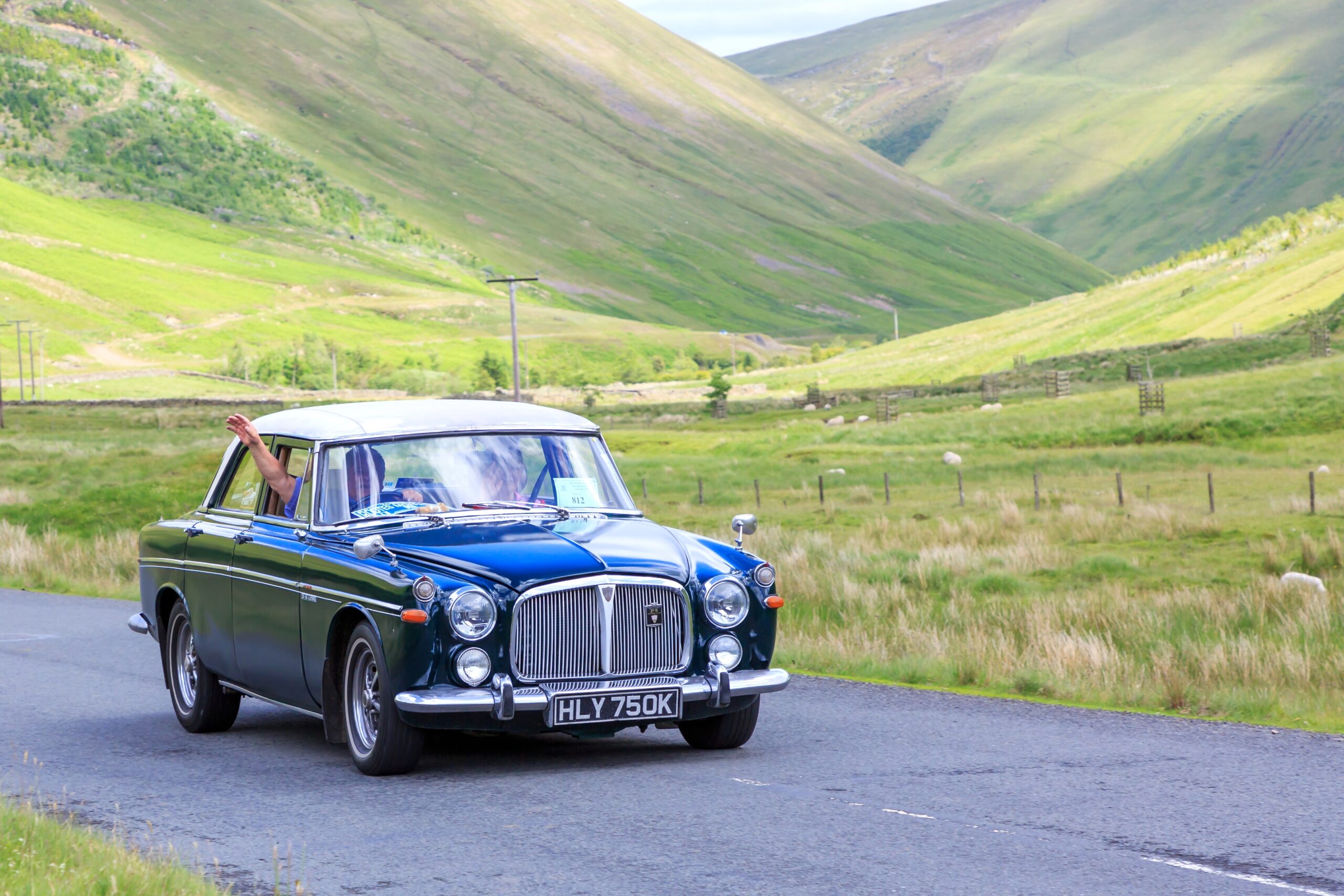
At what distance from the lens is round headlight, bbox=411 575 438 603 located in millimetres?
7930

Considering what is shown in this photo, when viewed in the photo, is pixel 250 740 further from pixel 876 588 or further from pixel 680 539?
pixel 876 588

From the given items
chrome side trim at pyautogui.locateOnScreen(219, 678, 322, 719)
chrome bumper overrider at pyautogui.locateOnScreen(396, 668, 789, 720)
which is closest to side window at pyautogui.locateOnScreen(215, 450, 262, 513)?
chrome side trim at pyautogui.locateOnScreen(219, 678, 322, 719)

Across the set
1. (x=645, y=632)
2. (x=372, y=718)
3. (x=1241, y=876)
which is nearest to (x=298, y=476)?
(x=372, y=718)

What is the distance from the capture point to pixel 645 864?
6441 millimetres

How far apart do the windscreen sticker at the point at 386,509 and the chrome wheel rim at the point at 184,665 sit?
1.81 meters

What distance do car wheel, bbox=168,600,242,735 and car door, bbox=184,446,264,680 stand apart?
14cm

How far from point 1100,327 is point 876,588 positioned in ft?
273

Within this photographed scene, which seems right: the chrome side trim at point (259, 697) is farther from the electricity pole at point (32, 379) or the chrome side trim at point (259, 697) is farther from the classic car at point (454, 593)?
the electricity pole at point (32, 379)

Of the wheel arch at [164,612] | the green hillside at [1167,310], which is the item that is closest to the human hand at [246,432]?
the wheel arch at [164,612]

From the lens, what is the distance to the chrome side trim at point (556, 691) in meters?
7.85

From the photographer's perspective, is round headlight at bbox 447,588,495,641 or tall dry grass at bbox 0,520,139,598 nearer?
round headlight at bbox 447,588,495,641

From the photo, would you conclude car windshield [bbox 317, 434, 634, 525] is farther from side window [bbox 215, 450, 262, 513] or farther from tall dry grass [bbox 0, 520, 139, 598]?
tall dry grass [bbox 0, 520, 139, 598]

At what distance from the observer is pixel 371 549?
27.2 feet

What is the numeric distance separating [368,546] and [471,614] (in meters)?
0.69
